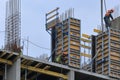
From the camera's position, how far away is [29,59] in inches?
2398

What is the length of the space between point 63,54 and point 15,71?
4784mm

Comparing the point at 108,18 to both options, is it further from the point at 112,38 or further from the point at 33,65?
the point at 33,65

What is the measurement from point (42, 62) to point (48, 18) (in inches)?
248

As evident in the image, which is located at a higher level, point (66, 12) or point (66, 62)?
point (66, 12)

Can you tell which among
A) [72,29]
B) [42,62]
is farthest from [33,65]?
[72,29]

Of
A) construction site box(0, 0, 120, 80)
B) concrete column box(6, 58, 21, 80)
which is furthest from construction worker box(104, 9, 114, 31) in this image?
concrete column box(6, 58, 21, 80)

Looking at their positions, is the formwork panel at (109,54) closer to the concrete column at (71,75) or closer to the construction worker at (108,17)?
the construction worker at (108,17)

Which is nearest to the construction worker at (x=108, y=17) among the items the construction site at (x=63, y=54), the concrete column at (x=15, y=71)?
the construction site at (x=63, y=54)

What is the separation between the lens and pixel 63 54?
63.3m

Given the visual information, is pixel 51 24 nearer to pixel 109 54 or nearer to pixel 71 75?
pixel 71 75

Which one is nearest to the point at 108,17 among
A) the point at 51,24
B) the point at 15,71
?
the point at 51,24

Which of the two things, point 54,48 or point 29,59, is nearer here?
point 29,59

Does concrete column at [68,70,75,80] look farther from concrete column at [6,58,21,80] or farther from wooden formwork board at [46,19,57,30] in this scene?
concrete column at [6,58,21,80]

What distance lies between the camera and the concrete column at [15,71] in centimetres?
6025
